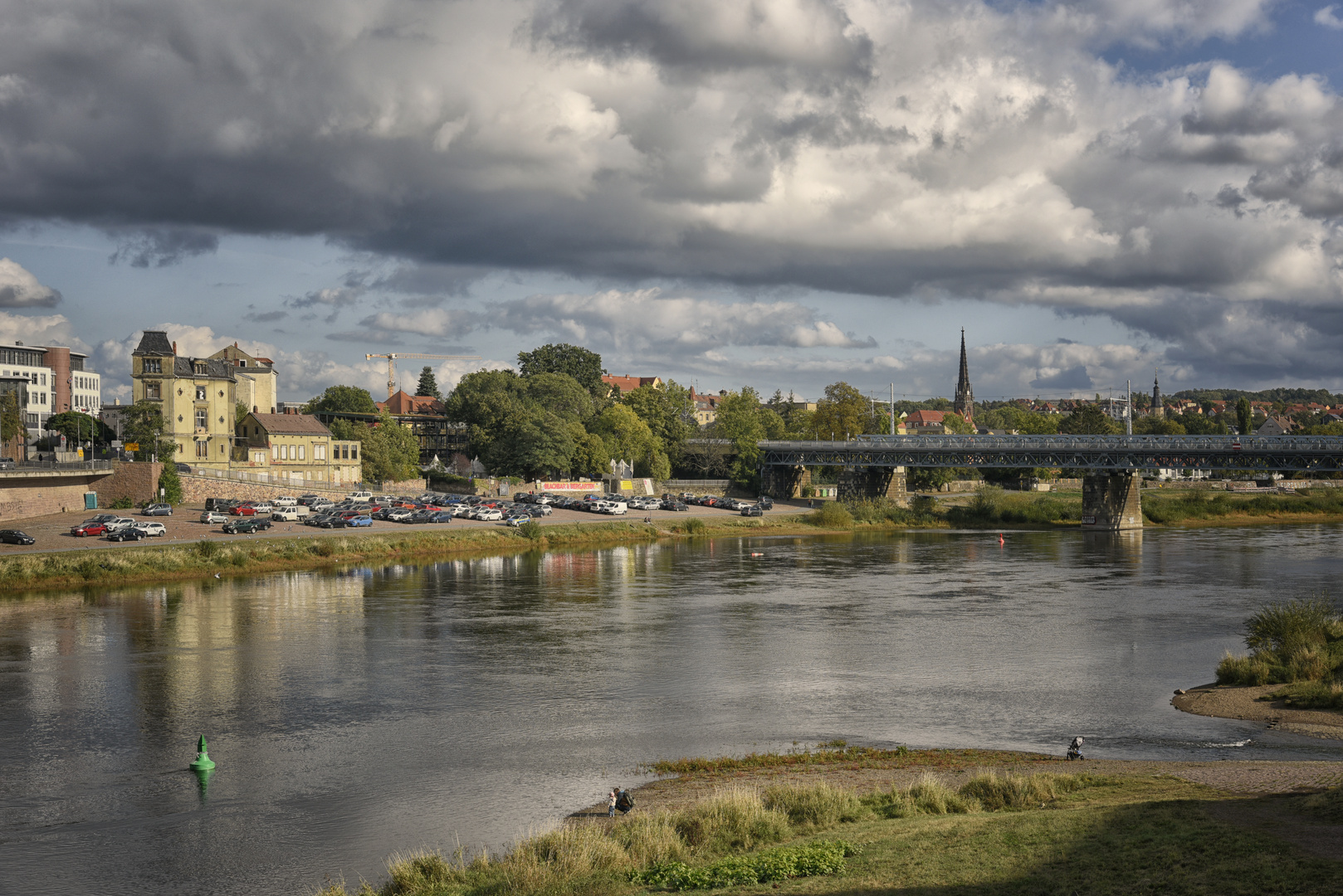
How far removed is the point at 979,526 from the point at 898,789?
109210mm

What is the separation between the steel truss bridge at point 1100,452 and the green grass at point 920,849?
107888 mm

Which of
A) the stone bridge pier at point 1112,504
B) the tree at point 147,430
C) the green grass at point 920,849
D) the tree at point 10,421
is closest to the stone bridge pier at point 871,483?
the stone bridge pier at point 1112,504

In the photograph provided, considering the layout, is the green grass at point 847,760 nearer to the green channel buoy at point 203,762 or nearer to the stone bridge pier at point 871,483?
the green channel buoy at point 203,762

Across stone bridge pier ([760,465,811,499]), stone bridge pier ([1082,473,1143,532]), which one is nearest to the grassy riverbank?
stone bridge pier ([1082,473,1143,532])

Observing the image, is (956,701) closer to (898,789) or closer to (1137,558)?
(898,789)

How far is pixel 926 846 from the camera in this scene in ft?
62.3

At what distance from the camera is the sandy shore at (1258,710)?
104 ft

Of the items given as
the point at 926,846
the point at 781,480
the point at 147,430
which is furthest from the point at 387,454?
the point at 926,846

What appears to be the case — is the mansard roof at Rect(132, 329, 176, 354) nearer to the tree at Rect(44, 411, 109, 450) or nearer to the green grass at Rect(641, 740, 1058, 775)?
the tree at Rect(44, 411, 109, 450)

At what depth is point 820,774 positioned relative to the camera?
88.8ft

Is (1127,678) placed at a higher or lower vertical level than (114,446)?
lower

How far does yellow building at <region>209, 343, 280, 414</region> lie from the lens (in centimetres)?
15575

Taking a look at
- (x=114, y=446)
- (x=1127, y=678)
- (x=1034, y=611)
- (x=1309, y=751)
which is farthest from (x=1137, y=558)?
(x=114, y=446)

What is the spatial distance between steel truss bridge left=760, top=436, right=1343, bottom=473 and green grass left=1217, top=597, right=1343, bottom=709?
262ft
